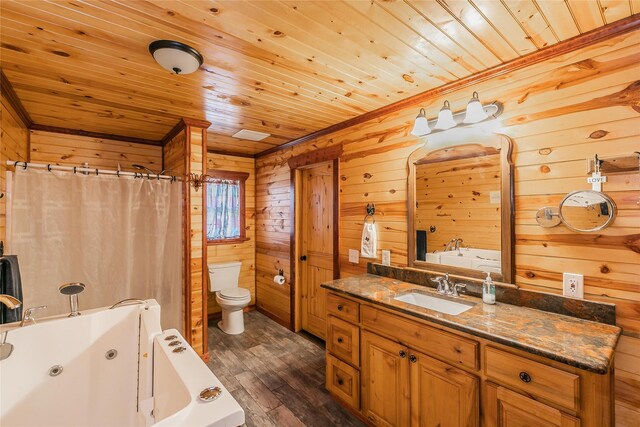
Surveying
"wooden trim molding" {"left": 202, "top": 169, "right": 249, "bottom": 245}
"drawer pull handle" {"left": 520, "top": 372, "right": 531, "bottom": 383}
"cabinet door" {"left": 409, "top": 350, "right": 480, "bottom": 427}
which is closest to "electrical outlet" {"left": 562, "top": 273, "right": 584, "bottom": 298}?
"drawer pull handle" {"left": 520, "top": 372, "right": 531, "bottom": 383}

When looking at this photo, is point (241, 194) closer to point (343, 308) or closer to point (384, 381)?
point (343, 308)

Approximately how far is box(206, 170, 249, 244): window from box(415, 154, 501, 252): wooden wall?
275cm

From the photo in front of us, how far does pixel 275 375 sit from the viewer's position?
264 centimetres

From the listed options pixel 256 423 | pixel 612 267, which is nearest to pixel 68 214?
pixel 256 423

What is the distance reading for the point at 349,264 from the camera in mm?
2852

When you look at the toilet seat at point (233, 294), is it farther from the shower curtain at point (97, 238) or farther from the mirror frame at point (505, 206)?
the mirror frame at point (505, 206)

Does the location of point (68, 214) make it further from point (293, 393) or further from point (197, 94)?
point (293, 393)

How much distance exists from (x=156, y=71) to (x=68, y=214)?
4.60 feet

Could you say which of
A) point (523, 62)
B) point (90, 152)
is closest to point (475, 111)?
point (523, 62)

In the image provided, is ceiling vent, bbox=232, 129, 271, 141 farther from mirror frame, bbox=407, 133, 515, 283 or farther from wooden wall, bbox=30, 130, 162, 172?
mirror frame, bbox=407, 133, 515, 283

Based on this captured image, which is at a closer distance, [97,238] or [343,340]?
[343,340]

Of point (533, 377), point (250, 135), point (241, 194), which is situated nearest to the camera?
point (533, 377)

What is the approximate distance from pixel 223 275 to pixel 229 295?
1.41 feet

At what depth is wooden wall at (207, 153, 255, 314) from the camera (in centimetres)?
404
